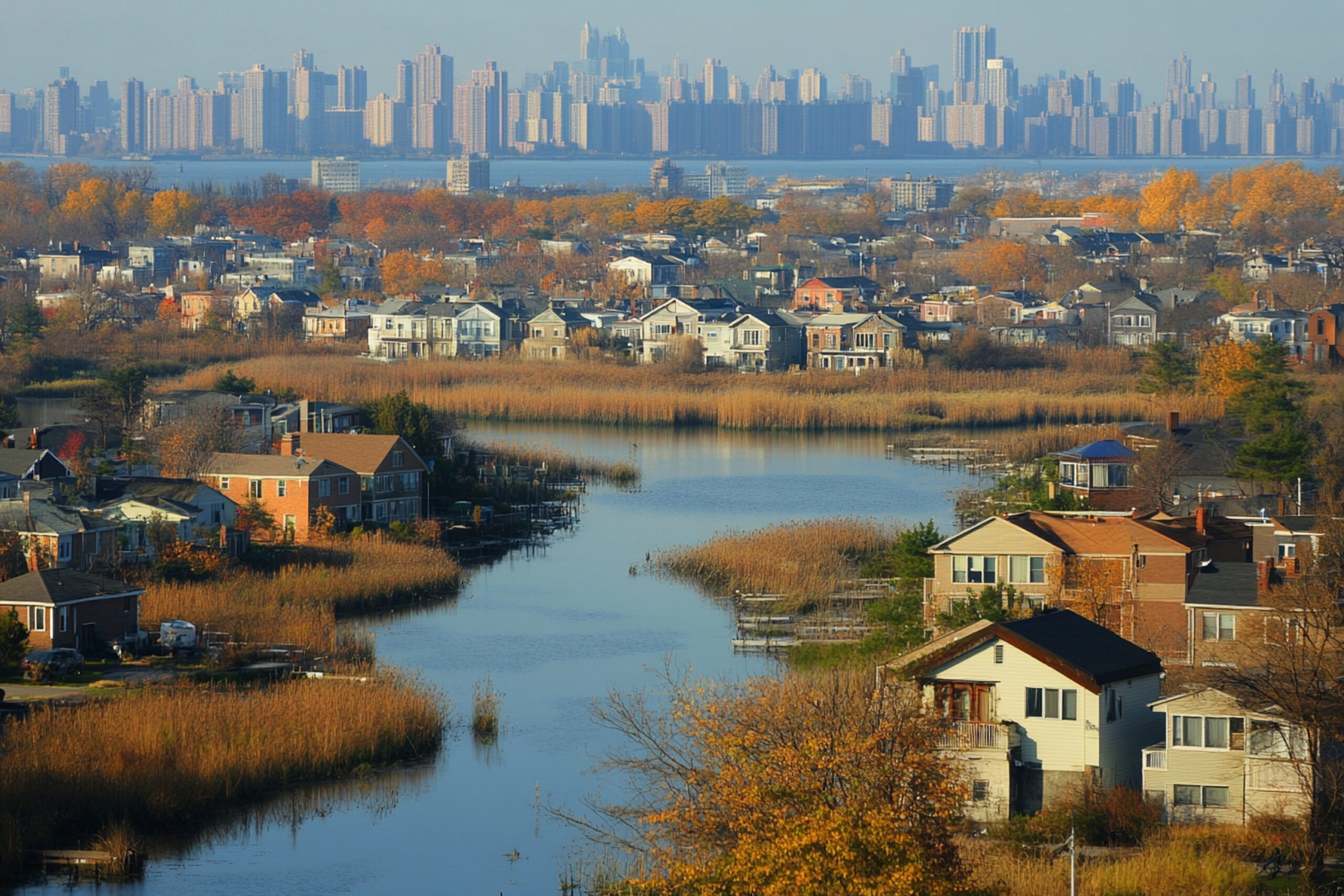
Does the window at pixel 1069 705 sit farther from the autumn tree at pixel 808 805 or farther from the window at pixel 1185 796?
the autumn tree at pixel 808 805

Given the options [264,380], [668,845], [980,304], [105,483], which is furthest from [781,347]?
[668,845]

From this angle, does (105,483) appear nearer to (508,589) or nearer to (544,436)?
(508,589)

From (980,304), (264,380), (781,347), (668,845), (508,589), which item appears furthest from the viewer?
(980,304)

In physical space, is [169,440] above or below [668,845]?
above

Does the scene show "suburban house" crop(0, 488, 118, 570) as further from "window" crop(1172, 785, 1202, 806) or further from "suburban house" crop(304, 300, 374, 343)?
"suburban house" crop(304, 300, 374, 343)

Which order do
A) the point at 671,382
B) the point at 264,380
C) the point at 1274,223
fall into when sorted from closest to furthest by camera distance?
1. the point at 264,380
2. the point at 671,382
3. the point at 1274,223

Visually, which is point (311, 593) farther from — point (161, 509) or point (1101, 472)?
point (1101, 472)

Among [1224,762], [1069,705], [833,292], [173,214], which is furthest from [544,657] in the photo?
[173,214]
